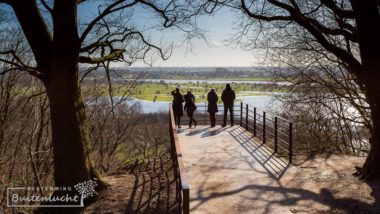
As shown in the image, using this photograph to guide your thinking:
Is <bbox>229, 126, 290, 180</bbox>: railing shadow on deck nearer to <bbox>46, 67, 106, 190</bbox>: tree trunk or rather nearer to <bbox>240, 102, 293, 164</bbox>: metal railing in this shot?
<bbox>240, 102, 293, 164</bbox>: metal railing

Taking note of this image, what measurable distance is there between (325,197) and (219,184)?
2183mm

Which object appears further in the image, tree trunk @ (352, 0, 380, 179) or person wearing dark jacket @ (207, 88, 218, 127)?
person wearing dark jacket @ (207, 88, 218, 127)

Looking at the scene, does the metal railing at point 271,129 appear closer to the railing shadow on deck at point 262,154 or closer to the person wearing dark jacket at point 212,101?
the railing shadow on deck at point 262,154

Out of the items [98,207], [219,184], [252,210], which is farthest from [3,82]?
[252,210]

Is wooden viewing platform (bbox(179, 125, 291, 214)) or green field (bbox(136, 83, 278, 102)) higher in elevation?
green field (bbox(136, 83, 278, 102))

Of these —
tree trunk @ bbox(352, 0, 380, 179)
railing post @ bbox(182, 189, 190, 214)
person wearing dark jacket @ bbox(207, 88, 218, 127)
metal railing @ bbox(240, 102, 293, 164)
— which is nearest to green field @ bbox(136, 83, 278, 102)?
person wearing dark jacket @ bbox(207, 88, 218, 127)

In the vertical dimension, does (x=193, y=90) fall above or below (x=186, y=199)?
above

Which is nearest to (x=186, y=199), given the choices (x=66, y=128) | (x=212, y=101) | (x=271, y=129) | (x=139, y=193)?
(x=139, y=193)

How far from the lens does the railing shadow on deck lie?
9931 millimetres

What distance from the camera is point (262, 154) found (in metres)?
11.9

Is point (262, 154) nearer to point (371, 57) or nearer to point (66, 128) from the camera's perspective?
point (371, 57)

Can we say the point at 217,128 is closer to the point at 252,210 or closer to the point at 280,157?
the point at 280,157

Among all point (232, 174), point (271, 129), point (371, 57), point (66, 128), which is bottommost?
point (232, 174)

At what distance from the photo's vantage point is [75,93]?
9.45 meters
